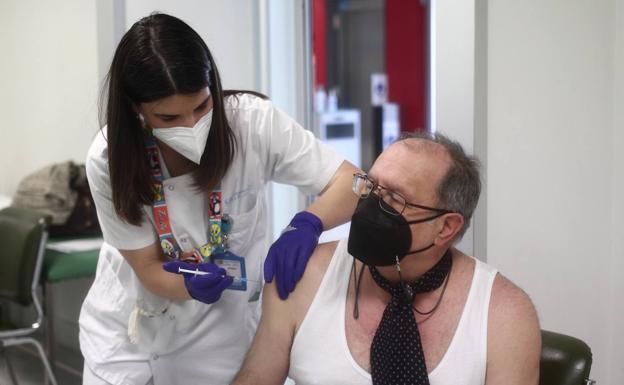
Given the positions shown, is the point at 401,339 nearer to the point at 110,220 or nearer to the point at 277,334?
the point at 277,334

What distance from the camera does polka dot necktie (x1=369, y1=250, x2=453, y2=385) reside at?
1.37m

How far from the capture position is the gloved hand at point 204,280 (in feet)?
5.04

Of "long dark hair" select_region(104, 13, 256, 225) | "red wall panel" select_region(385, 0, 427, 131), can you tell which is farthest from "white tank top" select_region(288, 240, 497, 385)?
"red wall panel" select_region(385, 0, 427, 131)

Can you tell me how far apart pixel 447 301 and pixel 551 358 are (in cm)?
26

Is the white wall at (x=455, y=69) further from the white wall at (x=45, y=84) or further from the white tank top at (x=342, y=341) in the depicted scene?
the white wall at (x=45, y=84)

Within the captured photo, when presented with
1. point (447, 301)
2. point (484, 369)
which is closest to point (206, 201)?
point (447, 301)

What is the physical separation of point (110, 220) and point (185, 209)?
17cm

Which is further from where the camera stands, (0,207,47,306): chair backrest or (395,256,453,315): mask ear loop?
(0,207,47,306): chair backrest

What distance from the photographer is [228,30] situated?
2.69 meters

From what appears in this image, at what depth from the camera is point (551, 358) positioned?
1.49 meters

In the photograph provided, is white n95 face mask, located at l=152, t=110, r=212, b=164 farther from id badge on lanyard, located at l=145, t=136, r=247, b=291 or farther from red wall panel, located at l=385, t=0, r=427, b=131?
red wall panel, located at l=385, t=0, r=427, b=131

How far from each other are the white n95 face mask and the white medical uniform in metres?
0.12

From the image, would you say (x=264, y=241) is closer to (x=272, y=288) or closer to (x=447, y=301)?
(x=272, y=288)

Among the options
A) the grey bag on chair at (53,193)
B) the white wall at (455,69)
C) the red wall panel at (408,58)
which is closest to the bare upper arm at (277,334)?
the white wall at (455,69)
